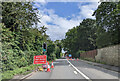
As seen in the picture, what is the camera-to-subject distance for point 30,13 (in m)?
14.2

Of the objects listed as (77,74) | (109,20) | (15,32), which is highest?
(109,20)

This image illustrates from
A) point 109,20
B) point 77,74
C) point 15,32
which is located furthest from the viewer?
point 109,20

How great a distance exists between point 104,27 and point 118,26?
273cm

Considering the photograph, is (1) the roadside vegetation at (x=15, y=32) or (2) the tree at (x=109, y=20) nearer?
(1) the roadside vegetation at (x=15, y=32)

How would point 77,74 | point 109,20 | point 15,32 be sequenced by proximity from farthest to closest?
point 109,20 → point 15,32 → point 77,74

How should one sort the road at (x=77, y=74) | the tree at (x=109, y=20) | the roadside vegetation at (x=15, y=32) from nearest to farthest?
the road at (x=77, y=74) → the roadside vegetation at (x=15, y=32) → the tree at (x=109, y=20)

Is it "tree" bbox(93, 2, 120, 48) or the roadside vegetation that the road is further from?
"tree" bbox(93, 2, 120, 48)

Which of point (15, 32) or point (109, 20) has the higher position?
point (109, 20)

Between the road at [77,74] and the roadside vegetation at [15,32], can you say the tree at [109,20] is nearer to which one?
the road at [77,74]

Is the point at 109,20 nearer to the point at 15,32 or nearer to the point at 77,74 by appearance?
the point at 77,74

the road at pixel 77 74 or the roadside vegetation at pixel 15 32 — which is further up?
the roadside vegetation at pixel 15 32

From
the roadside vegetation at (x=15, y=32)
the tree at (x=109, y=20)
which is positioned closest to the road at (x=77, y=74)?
the roadside vegetation at (x=15, y=32)

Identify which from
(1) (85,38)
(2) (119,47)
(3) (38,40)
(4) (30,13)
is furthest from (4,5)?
(1) (85,38)

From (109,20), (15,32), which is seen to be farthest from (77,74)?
(109,20)
